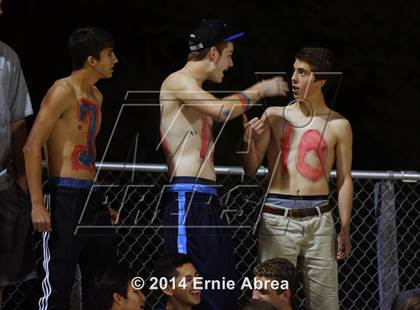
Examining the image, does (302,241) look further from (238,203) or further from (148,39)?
(148,39)

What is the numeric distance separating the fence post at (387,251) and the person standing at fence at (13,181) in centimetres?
184

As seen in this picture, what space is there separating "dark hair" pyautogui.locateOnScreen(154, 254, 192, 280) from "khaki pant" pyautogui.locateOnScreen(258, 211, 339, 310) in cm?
41

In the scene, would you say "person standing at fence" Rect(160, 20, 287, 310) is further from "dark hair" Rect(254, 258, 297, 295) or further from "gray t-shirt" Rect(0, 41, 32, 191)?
"gray t-shirt" Rect(0, 41, 32, 191)

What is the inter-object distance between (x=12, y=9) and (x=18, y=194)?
2.77 meters

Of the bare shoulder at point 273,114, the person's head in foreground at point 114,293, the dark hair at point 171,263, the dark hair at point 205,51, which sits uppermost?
the dark hair at point 205,51

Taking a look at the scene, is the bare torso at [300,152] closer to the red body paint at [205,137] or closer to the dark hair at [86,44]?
the red body paint at [205,137]

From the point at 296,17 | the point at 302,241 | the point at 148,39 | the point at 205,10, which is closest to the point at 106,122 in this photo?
the point at 148,39

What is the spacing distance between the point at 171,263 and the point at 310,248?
0.66 m

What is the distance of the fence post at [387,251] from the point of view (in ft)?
14.6

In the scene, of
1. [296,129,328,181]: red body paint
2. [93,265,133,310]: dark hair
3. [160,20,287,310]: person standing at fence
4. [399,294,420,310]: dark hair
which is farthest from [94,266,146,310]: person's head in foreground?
[399,294,420,310]: dark hair

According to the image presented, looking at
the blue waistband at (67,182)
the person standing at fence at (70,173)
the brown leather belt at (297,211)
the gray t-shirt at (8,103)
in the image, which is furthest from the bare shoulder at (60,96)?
the brown leather belt at (297,211)

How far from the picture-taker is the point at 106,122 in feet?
19.0

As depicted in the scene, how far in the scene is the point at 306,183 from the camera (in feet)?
12.8

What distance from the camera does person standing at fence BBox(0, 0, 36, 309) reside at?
3.56 meters
